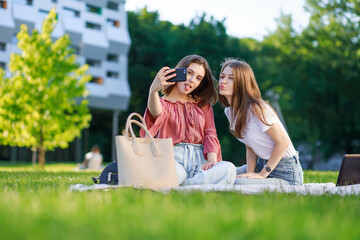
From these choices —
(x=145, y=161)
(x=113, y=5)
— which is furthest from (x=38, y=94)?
(x=113, y=5)

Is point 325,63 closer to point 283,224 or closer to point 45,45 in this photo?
point 45,45

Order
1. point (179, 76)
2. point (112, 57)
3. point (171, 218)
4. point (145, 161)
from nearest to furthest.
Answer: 1. point (171, 218)
2. point (145, 161)
3. point (179, 76)
4. point (112, 57)

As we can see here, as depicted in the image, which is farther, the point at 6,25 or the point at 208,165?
the point at 6,25

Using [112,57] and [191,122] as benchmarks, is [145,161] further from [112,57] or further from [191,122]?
[112,57]

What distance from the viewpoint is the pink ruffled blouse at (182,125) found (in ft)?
18.4

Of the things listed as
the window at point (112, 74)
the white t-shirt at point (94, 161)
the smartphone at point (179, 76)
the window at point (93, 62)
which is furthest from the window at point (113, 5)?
the smartphone at point (179, 76)

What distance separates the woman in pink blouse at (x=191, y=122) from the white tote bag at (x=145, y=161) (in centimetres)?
47

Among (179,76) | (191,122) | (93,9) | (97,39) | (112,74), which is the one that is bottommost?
(191,122)

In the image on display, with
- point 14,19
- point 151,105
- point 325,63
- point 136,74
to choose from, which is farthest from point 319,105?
point 151,105

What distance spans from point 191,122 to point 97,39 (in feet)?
97.1

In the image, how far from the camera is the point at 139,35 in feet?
132

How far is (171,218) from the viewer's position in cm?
259

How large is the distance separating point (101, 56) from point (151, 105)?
3001 cm

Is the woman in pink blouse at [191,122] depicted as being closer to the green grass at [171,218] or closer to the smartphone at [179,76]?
the smartphone at [179,76]
